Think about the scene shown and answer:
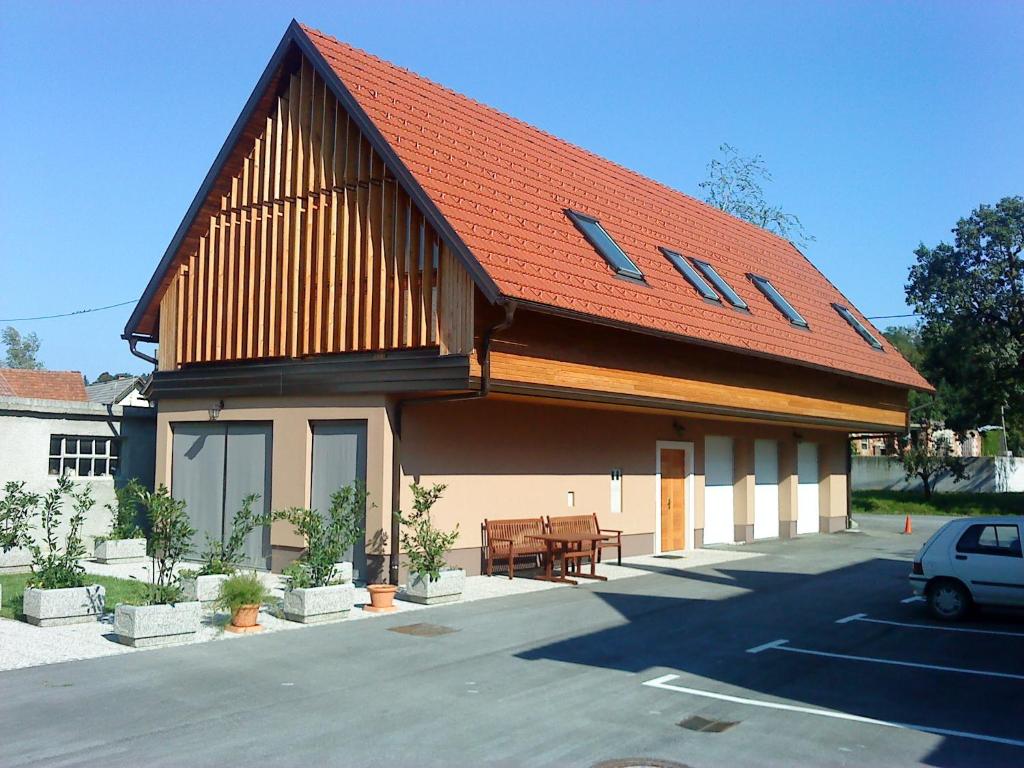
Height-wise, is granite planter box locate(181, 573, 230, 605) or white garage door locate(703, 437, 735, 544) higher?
white garage door locate(703, 437, 735, 544)

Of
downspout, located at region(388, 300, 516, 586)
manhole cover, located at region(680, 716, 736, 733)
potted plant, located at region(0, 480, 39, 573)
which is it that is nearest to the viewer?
manhole cover, located at region(680, 716, 736, 733)

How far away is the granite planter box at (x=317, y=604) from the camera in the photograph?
41.3 ft

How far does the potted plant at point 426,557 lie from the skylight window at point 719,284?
9.57m

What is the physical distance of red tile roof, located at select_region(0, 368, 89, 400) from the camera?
3534 cm

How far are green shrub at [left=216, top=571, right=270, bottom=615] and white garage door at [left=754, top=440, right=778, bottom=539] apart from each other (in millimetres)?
16567

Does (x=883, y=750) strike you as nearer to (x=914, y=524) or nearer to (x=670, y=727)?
(x=670, y=727)

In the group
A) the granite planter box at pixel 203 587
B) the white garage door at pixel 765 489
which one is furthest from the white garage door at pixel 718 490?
the granite planter box at pixel 203 587

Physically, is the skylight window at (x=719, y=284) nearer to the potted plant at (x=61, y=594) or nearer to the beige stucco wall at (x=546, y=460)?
the beige stucco wall at (x=546, y=460)

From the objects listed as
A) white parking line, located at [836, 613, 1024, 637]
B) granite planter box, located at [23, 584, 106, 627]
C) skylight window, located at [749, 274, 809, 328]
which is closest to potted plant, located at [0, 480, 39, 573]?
granite planter box, located at [23, 584, 106, 627]

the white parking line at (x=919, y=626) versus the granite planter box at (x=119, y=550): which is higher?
the granite planter box at (x=119, y=550)

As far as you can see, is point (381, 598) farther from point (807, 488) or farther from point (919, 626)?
point (807, 488)

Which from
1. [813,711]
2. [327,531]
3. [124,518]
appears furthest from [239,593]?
[124,518]

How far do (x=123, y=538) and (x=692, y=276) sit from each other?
12892mm

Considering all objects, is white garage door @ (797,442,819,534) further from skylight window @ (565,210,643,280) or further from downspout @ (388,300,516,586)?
downspout @ (388,300,516,586)
